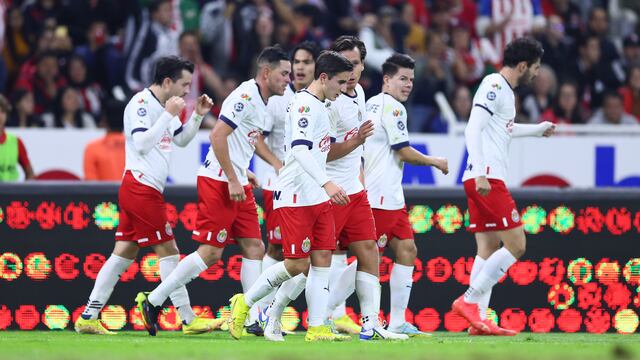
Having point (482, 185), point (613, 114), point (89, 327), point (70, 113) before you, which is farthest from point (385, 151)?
point (613, 114)

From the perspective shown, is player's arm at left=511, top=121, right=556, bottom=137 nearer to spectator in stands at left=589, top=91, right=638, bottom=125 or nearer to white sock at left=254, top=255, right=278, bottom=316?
white sock at left=254, top=255, right=278, bottom=316

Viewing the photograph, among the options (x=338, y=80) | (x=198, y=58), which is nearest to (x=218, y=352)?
(x=338, y=80)

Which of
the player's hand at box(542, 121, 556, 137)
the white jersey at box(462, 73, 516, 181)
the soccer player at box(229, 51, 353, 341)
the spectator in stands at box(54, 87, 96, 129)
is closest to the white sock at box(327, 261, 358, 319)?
the soccer player at box(229, 51, 353, 341)

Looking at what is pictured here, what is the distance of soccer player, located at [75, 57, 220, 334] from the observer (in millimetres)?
11781

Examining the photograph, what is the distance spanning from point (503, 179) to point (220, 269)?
2.74 m

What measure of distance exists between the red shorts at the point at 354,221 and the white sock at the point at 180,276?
47.7 inches

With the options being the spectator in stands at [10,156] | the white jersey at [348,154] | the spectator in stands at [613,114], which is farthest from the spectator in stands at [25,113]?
the spectator in stands at [613,114]

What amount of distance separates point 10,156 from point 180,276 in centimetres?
317

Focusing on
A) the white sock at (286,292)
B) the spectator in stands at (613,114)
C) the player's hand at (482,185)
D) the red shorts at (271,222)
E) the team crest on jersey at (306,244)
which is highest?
the spectator in stands at (613,114)

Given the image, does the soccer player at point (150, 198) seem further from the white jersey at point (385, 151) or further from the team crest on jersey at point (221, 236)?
the white jersey at point (385, 151)

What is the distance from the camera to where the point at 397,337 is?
1123 cm

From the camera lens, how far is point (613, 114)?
61.7 feet

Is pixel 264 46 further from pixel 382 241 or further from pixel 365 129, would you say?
pixel 365 129

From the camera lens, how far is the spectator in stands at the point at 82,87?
17656 millimetres
